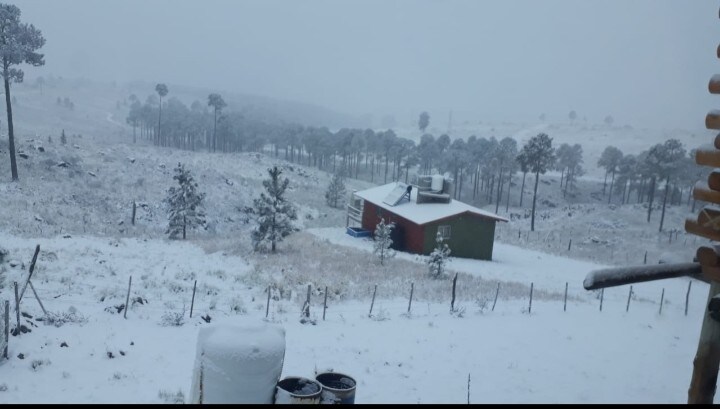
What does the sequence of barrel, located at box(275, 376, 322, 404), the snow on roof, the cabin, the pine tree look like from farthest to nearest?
the pine tree → the snow on roof → the cabin → barrel, located at box(275, 376, 322, 404)

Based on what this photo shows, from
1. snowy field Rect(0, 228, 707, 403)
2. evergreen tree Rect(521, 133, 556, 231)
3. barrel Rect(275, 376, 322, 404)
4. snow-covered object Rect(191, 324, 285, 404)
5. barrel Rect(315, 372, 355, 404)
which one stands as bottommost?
snowy field Rect(0, 228, 707, 403)

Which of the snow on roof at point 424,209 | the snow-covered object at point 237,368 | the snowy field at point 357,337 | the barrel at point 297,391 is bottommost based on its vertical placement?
the snowy field at point 357,337

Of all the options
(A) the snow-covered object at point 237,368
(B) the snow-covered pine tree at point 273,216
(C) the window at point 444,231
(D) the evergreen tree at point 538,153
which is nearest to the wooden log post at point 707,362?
(A) the snow-covered object at point 237,368

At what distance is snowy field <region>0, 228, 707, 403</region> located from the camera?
11375 mm

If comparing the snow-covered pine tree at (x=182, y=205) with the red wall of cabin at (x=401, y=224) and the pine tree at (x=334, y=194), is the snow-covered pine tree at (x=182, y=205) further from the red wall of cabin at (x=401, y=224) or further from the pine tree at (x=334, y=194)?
the pine tree at (x=334, y=194)

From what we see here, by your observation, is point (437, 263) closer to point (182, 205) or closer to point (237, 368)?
point (182, 205)

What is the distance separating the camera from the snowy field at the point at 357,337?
1138 cm

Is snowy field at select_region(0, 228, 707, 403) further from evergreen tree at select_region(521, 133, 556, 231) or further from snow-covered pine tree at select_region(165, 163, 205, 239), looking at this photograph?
evergreen tree at select_region(521, 133, 556, 231)

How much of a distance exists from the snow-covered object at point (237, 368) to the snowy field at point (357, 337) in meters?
1.75

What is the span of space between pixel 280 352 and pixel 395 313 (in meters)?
13.1

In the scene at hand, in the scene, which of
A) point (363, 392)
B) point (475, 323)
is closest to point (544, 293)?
point (475, 323)

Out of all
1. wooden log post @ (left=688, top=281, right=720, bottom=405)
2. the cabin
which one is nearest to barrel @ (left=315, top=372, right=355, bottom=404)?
wooden log post @ (left=688, top=281, right=720, bottom=405)

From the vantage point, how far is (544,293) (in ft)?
80.7

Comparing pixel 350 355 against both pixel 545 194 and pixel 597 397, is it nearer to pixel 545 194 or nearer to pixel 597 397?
pixel 597 397
